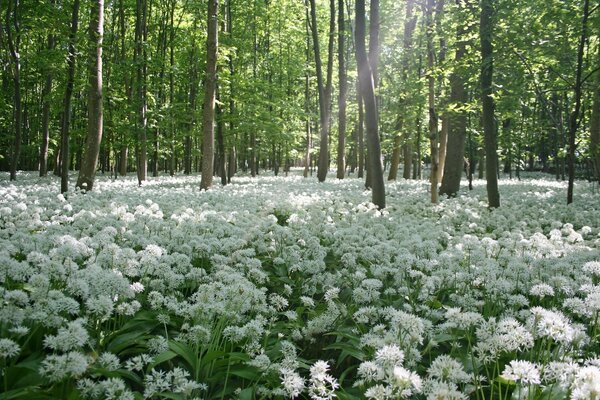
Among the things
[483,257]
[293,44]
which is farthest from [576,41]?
[293,44]

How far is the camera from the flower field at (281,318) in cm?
266

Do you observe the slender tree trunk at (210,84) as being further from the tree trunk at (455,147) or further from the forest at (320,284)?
the tree trunk at (455,147)

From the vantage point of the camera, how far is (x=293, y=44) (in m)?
38.6

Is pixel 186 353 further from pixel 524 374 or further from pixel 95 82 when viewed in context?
pixel 95 82

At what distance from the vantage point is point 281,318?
4.77m

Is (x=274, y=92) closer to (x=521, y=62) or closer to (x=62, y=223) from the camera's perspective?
(x=521, y=62)

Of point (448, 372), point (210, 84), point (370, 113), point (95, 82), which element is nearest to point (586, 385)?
point (448, 372)

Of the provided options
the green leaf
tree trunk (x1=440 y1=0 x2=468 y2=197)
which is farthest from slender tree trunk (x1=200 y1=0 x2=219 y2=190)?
the green leaf

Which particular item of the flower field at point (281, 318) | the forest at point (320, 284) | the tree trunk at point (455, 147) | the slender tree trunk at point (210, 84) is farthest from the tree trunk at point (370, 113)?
the slender tree trunk at point (210, 84)

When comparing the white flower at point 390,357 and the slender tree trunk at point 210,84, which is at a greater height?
the slender tree trunk at point 210,84

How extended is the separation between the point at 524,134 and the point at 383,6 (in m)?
14.3

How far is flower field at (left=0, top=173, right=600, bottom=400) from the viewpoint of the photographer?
8.73 feet

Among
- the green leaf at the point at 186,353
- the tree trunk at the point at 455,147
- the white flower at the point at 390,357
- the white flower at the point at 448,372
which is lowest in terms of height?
the green leaf at the point at 186,353

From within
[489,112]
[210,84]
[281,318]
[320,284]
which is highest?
[210,84]
